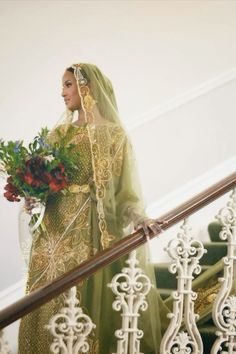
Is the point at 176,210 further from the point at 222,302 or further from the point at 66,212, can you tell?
the point at 66,212

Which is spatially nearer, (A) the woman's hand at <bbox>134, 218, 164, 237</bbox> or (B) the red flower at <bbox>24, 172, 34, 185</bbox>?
(A) the woman's hand at <bbox>134, 218, 164, 237</bbox>

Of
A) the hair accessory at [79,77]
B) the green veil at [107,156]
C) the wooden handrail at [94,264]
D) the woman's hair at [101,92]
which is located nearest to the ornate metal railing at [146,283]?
the wooden handrail at [94,264]

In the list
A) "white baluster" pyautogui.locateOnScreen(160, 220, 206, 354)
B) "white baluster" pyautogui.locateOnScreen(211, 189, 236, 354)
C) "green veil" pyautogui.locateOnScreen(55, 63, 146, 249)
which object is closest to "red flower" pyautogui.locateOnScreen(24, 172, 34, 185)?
"green veil" pyautogui.locateOnScreen(55, 63, 146, 249)

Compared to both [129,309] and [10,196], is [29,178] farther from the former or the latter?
[129,309]

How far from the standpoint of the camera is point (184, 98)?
445 cm

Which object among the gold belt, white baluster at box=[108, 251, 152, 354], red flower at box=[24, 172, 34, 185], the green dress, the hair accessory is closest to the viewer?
white baluster at box=[108, 251, 152, 354]

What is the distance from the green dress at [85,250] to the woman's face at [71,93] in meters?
0.13

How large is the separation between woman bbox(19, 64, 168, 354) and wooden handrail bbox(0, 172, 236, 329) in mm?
271

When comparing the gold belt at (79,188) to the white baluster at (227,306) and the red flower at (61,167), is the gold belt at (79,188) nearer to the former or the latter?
the red flower at (61,167)

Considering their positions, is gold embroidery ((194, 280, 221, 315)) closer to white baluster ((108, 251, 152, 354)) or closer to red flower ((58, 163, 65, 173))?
white baluster ((108, 251, 152, 354))

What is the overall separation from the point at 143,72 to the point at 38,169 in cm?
169

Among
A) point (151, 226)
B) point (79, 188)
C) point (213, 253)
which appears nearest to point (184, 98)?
point (213, 253)

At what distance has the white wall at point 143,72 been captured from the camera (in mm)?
3889

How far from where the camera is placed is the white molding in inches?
169
